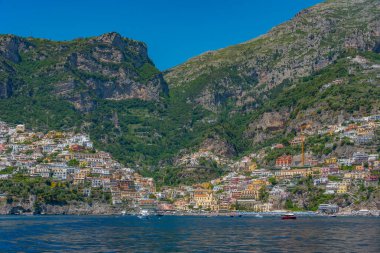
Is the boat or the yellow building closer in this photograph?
the boat

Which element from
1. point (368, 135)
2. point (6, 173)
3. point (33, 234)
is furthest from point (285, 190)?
point (33, 234)

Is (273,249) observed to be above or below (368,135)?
below

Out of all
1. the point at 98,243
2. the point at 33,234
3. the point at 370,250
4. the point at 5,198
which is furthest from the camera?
the point at 5,198

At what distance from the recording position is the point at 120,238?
86500 mm

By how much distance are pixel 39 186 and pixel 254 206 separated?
207 feet

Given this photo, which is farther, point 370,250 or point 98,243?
point 98,243

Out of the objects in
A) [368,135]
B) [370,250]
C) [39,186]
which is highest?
[368,135]

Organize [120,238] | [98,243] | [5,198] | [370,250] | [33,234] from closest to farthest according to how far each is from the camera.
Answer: [370,250] < [98,243] < [120,238] < [33,234] < [5,198]

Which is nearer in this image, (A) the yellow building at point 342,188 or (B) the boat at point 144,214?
(B) the boat at point 144,214

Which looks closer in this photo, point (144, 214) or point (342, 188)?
point (342, 188)

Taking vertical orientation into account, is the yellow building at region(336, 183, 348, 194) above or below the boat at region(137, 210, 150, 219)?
above

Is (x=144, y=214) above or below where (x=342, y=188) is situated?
below

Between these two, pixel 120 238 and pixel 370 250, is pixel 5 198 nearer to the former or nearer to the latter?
pixel 120 238

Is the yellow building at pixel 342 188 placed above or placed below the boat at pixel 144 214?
above
